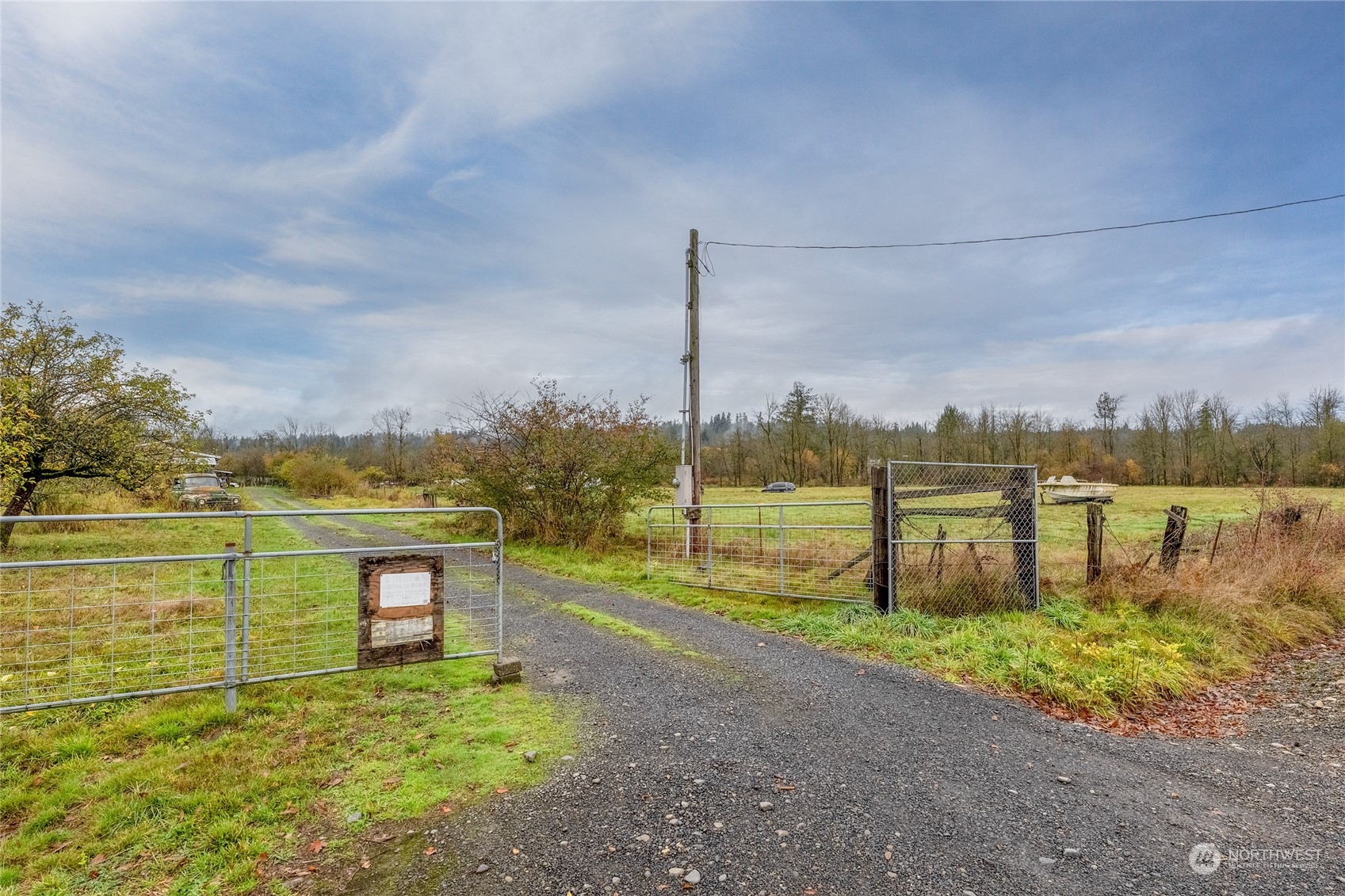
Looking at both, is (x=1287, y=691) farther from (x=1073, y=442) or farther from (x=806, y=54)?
(x=1073, y=442)

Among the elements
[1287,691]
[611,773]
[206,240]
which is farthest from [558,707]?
[206,240]

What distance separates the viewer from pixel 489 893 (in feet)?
7.77

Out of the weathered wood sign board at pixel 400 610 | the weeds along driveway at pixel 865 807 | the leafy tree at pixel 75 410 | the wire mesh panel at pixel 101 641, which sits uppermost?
the leafy tree at pixel 75 410

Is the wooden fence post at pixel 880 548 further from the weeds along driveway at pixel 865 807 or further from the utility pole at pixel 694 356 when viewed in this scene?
the utility pole at pixel 694 356

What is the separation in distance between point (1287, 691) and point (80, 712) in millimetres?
9973

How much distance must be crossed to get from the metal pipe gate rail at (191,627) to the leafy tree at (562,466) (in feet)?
12.5

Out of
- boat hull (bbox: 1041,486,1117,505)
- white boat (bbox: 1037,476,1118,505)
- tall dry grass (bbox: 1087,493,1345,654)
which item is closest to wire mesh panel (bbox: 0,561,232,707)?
tall dry grass (bbox: 1087,493,1345,654)

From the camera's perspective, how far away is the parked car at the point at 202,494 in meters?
20.9

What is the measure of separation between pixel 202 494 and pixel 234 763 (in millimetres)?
23865

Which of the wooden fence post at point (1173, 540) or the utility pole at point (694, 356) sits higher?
the utility pole at point (694, 356)

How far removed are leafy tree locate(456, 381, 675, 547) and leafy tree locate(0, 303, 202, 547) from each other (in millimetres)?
7167

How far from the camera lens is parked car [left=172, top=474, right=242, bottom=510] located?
2086 cm

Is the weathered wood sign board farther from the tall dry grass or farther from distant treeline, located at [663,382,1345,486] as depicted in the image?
distant treeline, located at [663,382,1345,486]

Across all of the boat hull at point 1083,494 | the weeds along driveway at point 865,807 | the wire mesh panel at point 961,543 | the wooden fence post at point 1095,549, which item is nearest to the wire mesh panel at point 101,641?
the weeds along driveway at point 865,807
